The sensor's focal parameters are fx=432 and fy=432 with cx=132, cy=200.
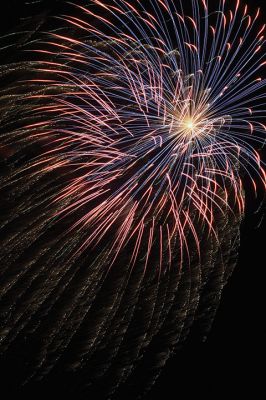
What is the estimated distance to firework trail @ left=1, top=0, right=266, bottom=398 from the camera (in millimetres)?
3619

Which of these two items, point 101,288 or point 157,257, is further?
point 157,257

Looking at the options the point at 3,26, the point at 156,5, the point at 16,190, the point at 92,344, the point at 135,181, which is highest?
the point at 156,5

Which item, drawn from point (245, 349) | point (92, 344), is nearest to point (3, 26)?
point (92, 344)

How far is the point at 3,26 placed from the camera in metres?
3.70

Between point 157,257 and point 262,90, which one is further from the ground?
point 262,90

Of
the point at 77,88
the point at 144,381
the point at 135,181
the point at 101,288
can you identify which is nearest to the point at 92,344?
the point at 101,288

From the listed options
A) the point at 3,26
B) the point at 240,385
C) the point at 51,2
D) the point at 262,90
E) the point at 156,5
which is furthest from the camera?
the point at 240,385

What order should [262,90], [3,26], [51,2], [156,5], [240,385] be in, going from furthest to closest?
[240,385], [262,90], [156,5], [3,26], [51,2]

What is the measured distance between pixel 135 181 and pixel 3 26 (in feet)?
5.72

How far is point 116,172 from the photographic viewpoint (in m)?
3.78

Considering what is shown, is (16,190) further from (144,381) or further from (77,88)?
(144,381)

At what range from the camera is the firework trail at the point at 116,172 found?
362cm

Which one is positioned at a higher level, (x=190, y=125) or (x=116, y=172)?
(x=190, y=125)

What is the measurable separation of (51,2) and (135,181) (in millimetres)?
1597
